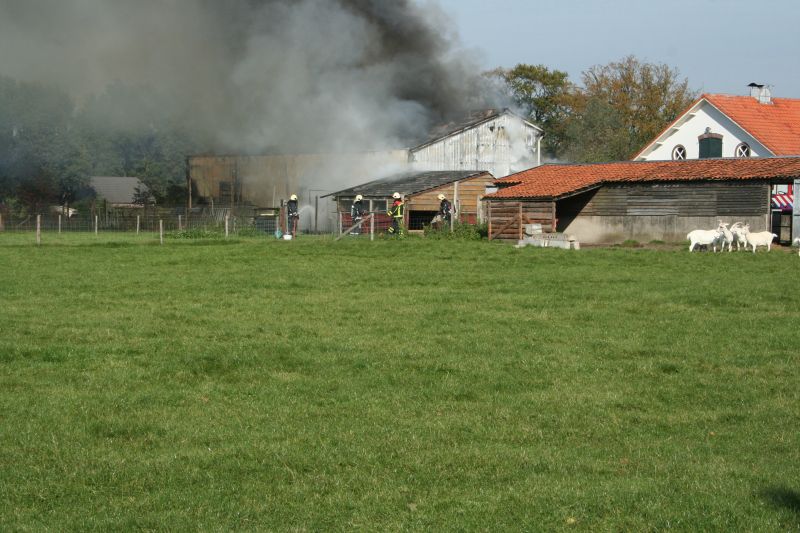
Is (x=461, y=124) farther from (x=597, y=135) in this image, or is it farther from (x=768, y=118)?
(x=597, y=135)

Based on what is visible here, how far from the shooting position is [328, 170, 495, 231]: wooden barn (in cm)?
4441

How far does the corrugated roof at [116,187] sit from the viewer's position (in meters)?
94.4

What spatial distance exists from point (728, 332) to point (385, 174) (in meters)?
42.6

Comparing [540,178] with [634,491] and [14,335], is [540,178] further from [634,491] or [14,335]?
[634,491]

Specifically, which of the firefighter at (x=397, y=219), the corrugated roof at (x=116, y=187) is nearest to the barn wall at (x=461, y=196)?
the firefighter at (x=397, y=219)

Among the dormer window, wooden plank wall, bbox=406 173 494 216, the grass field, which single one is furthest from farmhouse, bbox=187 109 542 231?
the grass field

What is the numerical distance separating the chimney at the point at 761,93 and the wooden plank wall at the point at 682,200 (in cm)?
2404

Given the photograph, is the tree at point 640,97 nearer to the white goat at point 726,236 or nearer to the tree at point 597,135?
the tree at point 597,135

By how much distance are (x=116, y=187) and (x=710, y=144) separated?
6327 cm

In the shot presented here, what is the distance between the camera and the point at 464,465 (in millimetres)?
6820

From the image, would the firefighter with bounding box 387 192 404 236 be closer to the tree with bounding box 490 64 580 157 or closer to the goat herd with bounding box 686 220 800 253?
the goat herd with bounding box 686 220 800 253

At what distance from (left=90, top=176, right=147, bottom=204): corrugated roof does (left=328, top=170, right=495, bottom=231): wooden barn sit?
51365 mm

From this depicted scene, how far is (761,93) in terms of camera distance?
185 ft

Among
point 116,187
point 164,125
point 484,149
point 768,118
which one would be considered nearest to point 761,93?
point 768,118
